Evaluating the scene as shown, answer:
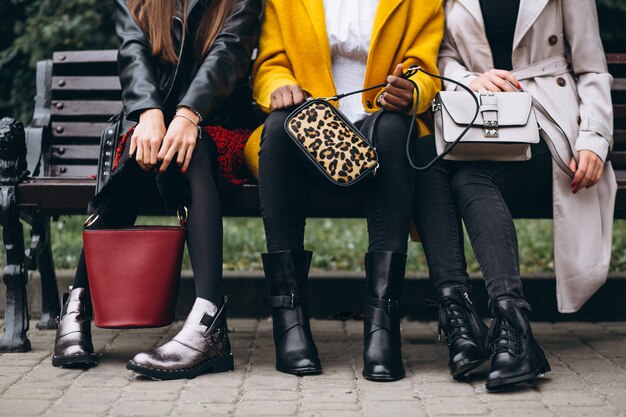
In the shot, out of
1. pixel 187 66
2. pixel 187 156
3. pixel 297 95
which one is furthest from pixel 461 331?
pixel 187 66

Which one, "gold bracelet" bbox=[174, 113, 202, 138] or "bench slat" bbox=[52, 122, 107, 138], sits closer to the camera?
"gold bracelet" bbox=[174, 113, 202, 138]

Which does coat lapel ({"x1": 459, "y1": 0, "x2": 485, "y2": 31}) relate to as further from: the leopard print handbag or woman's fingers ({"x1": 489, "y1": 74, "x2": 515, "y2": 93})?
the leopard print handbag

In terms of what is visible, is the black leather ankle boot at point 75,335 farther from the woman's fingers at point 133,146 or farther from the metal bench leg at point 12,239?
the woman's fingers at point 133,146

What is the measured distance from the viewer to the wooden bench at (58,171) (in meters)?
3.96

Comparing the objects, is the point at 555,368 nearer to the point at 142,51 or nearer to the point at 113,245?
the point at 113,245

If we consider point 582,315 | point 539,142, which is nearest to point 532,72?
point 539,142

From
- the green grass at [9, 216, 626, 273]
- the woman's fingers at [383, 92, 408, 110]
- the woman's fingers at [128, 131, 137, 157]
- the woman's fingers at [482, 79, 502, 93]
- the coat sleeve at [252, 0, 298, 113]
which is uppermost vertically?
the coat sleeve at [252, 0, 298, 113]

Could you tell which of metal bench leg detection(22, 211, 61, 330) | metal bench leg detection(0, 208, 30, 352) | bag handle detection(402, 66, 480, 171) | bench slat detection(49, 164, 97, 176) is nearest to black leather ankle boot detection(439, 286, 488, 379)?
bag handle detection(402, 66, 480, 171)

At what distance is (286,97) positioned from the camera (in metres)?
3.65

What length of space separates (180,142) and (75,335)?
0.85m

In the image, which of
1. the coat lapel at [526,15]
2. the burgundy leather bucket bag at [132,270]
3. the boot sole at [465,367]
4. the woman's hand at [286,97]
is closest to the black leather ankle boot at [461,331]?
the boot sole at [465,367]

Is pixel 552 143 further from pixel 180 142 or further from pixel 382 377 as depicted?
pixel 180 142

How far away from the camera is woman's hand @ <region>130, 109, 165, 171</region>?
3535 mm

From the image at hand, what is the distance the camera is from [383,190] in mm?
3520
